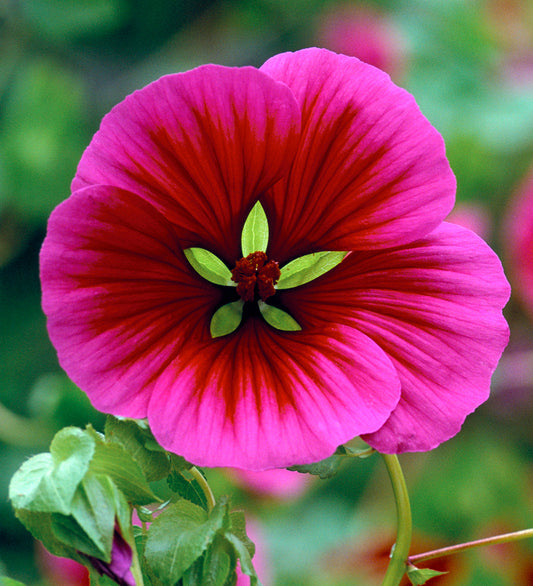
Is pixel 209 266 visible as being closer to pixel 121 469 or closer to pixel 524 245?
pixel 121 469

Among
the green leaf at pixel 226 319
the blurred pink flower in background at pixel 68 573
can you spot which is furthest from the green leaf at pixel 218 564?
the blurred pink flower in background at pixel 68 573

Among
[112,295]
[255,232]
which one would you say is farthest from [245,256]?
[112,295]

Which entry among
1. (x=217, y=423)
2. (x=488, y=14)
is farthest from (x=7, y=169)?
(x=217, y=423)

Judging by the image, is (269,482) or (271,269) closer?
(271,269)

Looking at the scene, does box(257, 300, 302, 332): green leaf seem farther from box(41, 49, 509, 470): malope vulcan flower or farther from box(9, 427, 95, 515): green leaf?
box(9, 427, 95, 515): green leaf

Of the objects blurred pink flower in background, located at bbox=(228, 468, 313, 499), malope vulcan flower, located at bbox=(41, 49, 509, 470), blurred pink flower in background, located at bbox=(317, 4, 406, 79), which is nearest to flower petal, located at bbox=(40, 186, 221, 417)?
malope vulcan flower, located at bbox=(41, 49, 509, 470)

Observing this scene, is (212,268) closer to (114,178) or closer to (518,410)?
(114,178)

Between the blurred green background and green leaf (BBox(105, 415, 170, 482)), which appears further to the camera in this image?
the blurred green background
